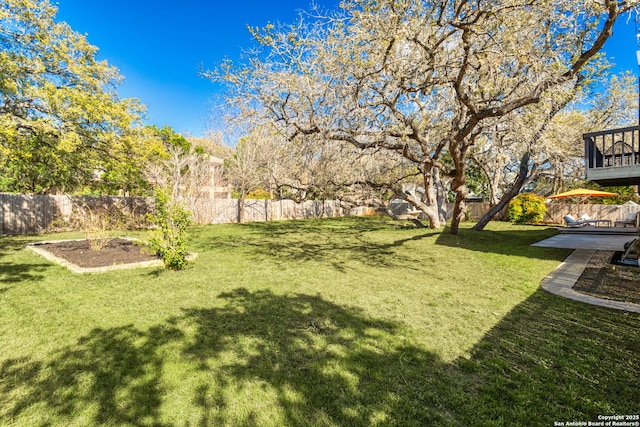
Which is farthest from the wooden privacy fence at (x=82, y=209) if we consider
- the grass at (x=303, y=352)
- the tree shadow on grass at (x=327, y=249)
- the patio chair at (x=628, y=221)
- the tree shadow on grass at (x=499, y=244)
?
the patio chair at (x=628, y=221)

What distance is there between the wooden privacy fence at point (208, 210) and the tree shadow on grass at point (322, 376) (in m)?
7.73

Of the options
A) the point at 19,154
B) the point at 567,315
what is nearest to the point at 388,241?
the point at 567,315

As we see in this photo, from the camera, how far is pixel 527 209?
19094mm

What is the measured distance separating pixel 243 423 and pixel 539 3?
8043 millimetres

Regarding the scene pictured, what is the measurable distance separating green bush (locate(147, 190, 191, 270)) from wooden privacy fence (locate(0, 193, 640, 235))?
4420 mm

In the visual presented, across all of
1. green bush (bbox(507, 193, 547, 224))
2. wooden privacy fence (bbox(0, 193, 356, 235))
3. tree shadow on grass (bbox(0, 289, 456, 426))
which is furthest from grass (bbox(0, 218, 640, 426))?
green bush (bbox(507, 193, 547, 224))

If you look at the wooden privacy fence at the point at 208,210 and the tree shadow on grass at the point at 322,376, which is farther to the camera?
the wooden privacy fence at the point at 208,210

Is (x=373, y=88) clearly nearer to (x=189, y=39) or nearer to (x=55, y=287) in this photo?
(x=55, y=287)

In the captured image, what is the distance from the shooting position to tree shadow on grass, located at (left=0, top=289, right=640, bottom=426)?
213cm

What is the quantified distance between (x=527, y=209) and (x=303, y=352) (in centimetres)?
2127

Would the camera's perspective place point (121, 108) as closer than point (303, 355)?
No

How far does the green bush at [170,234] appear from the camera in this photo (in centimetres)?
616

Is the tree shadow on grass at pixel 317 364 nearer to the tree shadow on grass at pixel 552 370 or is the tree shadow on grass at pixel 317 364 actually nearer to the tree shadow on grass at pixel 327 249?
the tree shadow on grass at pixel 552 370

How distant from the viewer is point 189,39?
14.3 m
